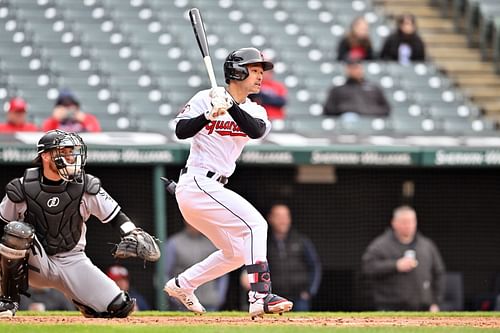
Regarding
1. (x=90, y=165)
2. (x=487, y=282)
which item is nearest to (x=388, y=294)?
(x=487, y=282)

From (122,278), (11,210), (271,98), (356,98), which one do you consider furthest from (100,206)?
(356,98)

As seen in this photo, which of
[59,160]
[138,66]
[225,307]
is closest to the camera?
[59,160]

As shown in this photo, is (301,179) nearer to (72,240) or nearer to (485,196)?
(485,196)

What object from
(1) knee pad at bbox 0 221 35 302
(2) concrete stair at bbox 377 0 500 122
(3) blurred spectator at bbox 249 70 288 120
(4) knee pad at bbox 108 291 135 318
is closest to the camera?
(1) knee pad at bbox 0 221 35 302

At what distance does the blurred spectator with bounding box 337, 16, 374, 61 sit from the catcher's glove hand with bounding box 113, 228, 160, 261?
664 cm

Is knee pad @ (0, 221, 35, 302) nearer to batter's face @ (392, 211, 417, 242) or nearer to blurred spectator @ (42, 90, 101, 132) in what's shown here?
blurred spectator @ (42, 90, 101, 132)

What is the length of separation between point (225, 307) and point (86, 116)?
7.44 feet

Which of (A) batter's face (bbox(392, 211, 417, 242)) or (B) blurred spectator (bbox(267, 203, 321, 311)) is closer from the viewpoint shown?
(A) batter's face (bbox(392, 211, 417, 242))

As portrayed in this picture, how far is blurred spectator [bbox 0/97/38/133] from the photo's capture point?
10641 millimetres

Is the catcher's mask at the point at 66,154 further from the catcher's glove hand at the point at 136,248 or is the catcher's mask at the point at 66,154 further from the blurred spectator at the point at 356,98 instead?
the blurred spectator at the point at 356,98

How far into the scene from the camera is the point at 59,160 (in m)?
7.23

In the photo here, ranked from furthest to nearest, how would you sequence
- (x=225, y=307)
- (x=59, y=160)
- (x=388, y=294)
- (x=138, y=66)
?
(x=138, y=66), (x=225, y=307), (x=388, y=294), (x=59, y=160)

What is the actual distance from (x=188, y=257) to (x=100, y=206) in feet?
11.0

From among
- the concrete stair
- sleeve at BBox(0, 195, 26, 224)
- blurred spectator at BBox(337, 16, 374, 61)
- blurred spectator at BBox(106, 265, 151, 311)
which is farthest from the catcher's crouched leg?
the concrete stair
